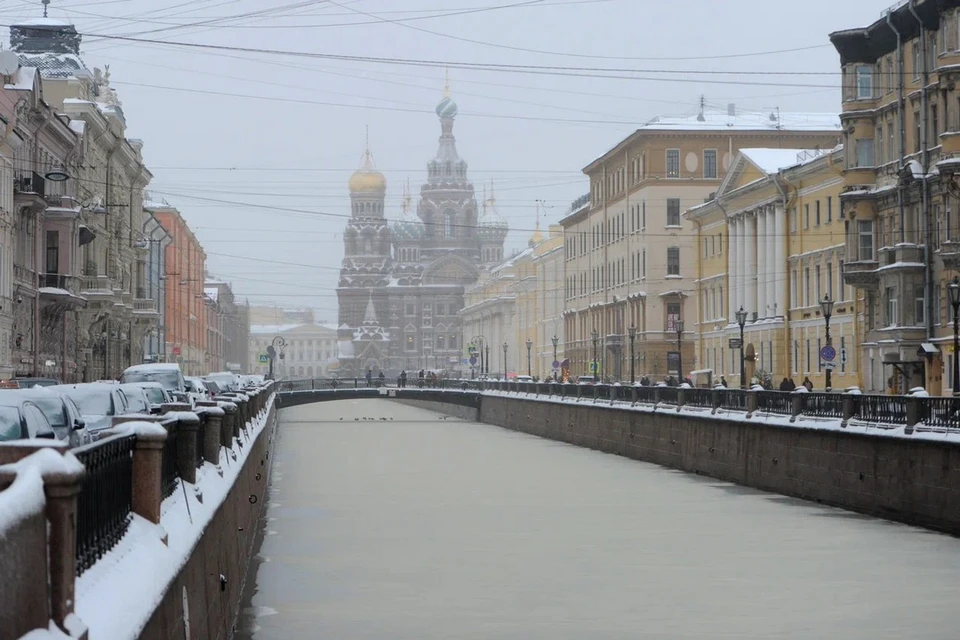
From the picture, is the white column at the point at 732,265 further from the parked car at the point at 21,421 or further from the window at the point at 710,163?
the parked car at the point at 21,421

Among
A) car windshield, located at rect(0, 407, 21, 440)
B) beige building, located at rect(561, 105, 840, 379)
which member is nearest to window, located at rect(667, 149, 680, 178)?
beige building, located at rect(561, 105, 840, 379)

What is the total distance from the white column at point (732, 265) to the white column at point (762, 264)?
3.41 meters

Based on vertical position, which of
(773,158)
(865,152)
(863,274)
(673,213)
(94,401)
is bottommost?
(94,401)

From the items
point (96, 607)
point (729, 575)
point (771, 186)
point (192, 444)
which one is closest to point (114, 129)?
point (771, 186)

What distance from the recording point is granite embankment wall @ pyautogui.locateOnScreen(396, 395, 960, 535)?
98.6ft

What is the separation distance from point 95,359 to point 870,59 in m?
35.2

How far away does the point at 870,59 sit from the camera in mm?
65812

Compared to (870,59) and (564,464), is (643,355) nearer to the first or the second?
(870,59)

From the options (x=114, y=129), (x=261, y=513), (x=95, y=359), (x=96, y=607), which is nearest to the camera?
(x=96, y=607)

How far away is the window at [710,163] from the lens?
110 metres

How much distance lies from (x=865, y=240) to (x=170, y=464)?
173 feet

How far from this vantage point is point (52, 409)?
72.0 feet

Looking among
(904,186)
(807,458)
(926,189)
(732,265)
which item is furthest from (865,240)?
(807,458)

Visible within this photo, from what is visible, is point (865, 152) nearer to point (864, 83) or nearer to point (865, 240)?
point (864, 83)
